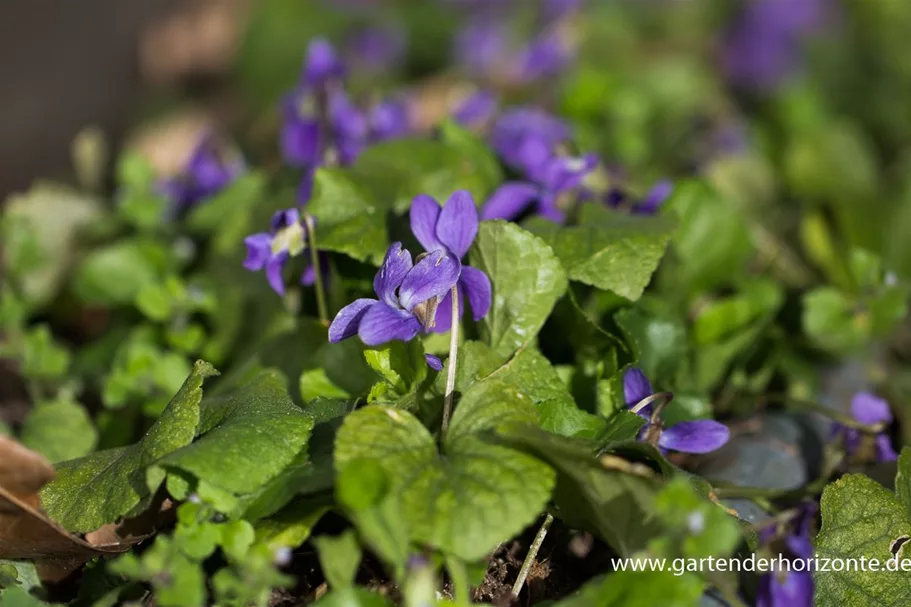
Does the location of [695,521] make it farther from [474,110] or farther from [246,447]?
[474,110]

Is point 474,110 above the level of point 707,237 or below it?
above

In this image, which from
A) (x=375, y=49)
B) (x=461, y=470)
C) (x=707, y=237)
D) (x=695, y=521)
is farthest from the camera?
(x=375, y=49)

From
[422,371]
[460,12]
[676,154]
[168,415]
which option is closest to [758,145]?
[676,154]

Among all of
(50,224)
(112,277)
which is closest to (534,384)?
(112,277)

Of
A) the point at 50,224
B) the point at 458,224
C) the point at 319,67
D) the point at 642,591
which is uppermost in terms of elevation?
the point at 319,67

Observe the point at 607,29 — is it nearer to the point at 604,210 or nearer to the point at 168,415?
the point at 604,210

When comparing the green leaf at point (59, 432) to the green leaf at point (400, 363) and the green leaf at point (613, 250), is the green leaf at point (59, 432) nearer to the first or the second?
the green leaf at point (400, 363)

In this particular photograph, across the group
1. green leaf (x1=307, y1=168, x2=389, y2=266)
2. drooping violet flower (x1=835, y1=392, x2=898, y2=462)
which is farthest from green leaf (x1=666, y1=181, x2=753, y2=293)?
green leaf (x1=307, y1=168, x2=389, y2=266)
